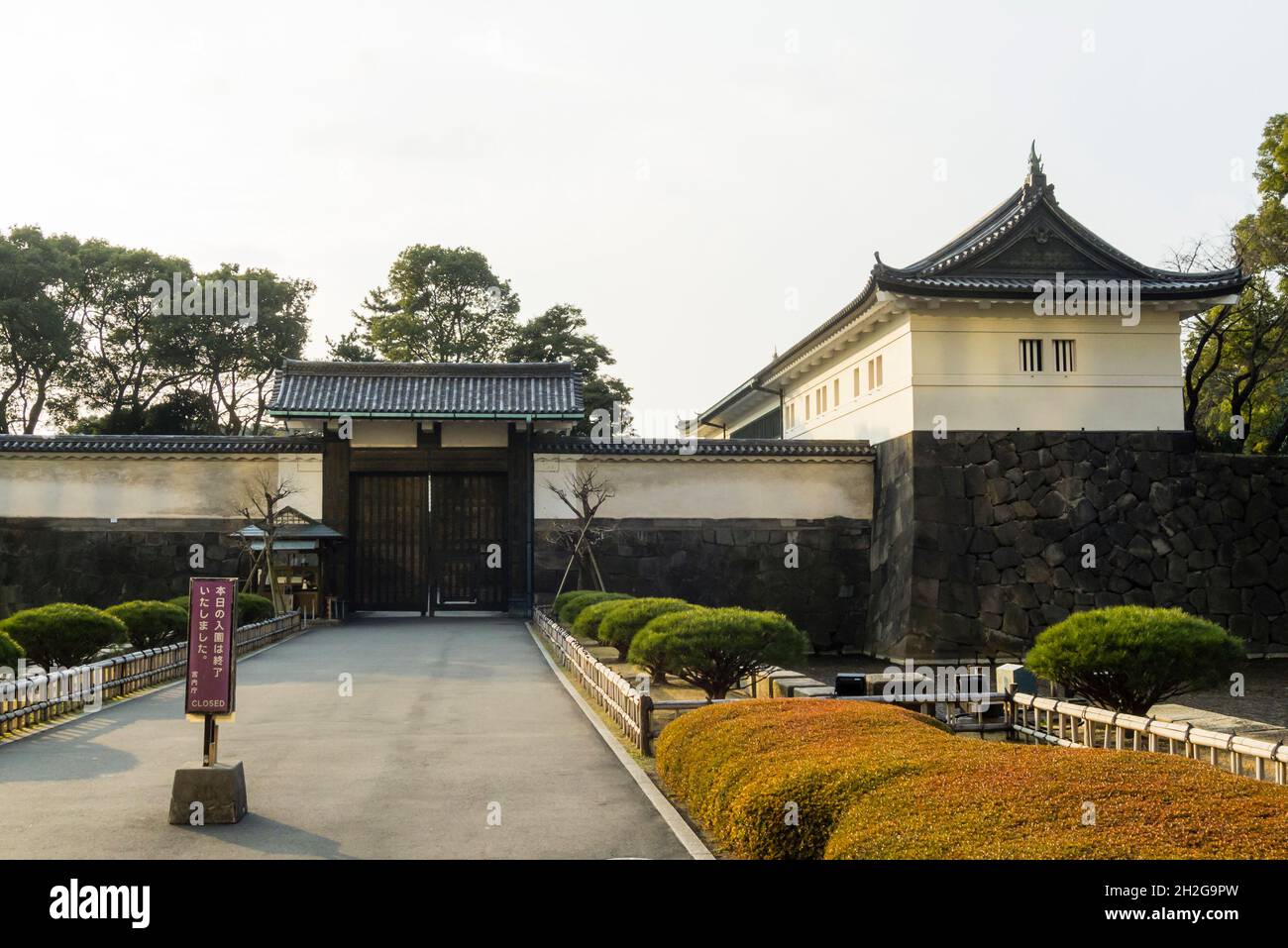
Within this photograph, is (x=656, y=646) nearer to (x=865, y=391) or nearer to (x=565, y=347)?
(x=865, y=391)

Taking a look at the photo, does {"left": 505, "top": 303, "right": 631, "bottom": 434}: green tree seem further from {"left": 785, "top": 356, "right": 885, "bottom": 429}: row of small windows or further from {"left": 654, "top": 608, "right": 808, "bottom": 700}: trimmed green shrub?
{"left": 654, "top": 608, "right": 808, "bottom": 700}: trimmed green shrub

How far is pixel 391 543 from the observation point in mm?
26734

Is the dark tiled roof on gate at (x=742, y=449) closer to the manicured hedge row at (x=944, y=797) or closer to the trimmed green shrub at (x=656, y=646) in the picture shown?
the trimmed green shrub at (x=656, y=646)

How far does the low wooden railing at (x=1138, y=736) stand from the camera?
23.3 ft

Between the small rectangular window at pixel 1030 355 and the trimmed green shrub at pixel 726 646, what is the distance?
498 inches

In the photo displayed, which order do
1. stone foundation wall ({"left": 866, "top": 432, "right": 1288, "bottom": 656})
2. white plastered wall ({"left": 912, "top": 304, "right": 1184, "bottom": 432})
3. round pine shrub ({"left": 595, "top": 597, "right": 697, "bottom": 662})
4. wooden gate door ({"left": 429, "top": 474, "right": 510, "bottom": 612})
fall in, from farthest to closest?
wooden gate door ({"left": 429, "top": 474, "right": 510, "bottom": 612})
white plastered wall ({"left": 912, "top": 304, "right": 1184, "bottom": 432})
stone foundation wall ({"left": 866, "top": 432, "right": 1288, "bottom": 656})
round pine shrub ({"left": 595, "top": 597, "right": 697, "bottom": 662})

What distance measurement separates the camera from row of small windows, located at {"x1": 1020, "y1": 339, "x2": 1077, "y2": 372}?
23.2m

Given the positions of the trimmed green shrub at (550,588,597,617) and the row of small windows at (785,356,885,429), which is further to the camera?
the row of small windows at (785,356,885,429)

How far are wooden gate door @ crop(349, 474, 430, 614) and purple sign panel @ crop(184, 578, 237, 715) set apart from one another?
19.2 metres

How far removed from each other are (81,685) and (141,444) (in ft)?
45.9

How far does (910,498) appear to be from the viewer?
75.3ft

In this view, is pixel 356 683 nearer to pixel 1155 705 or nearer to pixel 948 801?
pixel 1155 705

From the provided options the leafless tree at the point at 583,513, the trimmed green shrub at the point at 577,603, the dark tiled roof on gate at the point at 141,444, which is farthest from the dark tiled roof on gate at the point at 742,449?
the dark tiled roof on gate at the point at 141,444

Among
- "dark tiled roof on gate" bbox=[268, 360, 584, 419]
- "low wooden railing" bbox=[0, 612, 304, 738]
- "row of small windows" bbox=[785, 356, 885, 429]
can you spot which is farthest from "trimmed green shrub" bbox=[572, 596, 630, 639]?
"row of small windows" bbox=[785, 356, 885, 429]
